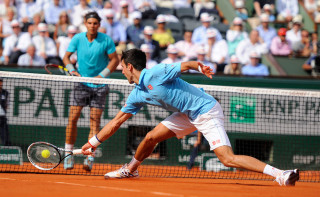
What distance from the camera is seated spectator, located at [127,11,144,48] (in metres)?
13.8

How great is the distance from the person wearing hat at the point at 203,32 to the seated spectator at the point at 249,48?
2.05 ft

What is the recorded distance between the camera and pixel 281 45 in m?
14.1

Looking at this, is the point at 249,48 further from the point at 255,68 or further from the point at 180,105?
the point at 180,105

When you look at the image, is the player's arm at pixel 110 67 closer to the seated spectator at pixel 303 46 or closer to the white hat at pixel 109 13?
the white hat at pixel 109 13

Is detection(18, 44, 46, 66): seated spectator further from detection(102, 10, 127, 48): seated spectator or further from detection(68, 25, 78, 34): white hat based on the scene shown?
detection(102, 10, 127, 48): seated spectator

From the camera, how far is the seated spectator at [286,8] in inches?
640

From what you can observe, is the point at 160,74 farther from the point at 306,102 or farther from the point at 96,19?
the point at 306,102

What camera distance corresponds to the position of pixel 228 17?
1592 centimetres

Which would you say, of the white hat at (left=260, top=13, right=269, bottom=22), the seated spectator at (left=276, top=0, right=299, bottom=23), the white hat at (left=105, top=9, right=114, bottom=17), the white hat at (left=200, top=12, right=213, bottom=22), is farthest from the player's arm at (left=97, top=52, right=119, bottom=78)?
the seated spectator at (left=276, top=0, right=299, bottom=23)

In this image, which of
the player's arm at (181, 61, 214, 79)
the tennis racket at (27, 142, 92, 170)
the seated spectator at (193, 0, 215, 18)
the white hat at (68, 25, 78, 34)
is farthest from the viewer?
the seated spectator at (193, 0, 215, 18)

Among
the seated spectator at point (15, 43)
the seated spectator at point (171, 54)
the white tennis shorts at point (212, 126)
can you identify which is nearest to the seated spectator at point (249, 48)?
the seated spectator at point (171, 54)

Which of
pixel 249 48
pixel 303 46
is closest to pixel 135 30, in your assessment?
pixel 249 48

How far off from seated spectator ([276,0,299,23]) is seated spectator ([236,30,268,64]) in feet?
8.47

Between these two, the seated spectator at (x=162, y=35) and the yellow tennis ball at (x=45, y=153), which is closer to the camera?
the yellow tennis ball at (x=45, y=153)
